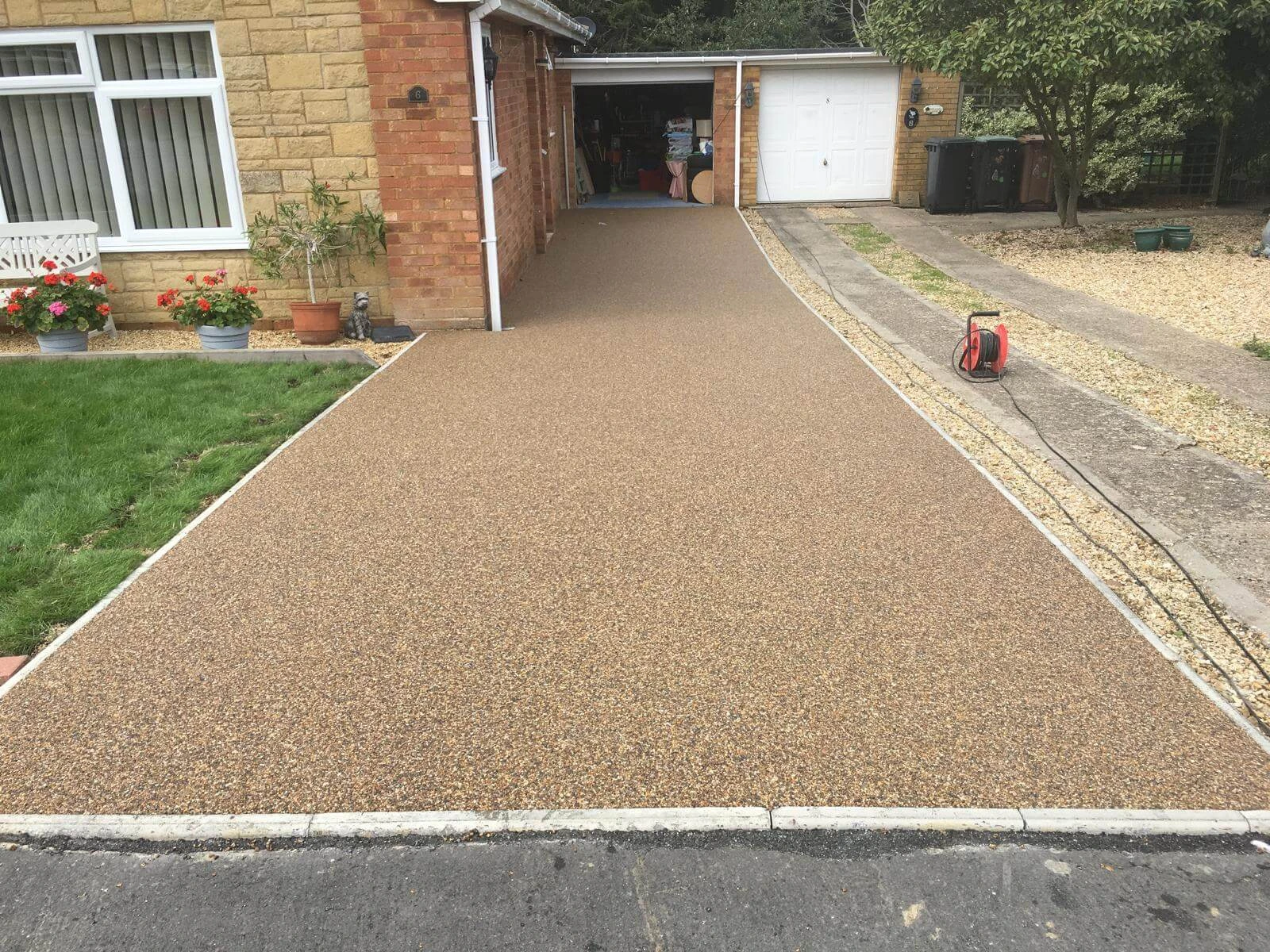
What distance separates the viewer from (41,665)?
3.83 m

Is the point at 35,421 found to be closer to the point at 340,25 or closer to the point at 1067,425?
the point at 340,25

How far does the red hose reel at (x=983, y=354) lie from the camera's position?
777cm

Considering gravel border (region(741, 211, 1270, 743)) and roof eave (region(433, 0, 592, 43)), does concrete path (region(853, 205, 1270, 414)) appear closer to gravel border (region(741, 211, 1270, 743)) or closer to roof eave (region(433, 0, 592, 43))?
gravel border (region(741, 211, 1270, 743))

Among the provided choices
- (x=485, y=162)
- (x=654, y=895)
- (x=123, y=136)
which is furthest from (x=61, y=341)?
(x=654, y=895)

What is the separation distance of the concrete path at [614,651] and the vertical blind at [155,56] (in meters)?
4.49

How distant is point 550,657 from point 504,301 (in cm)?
759

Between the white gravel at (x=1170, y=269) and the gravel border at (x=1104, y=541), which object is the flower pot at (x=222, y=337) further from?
the white gravel at (x=1170, y=269)

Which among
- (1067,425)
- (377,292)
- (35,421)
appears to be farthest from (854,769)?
(377,292)

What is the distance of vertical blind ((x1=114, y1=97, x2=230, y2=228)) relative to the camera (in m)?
9.06

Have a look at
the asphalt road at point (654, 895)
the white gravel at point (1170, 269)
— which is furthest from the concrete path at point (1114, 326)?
the asphalt road at point (654, 895)

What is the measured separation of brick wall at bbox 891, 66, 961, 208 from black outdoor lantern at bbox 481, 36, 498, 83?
36.7ft

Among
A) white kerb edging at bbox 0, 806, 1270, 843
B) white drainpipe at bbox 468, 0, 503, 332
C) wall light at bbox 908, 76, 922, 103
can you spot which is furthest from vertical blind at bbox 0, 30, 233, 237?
wall light at bbox 908, 76, 922, 103

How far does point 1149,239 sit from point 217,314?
12.0 meters

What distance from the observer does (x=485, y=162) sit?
9.12m
